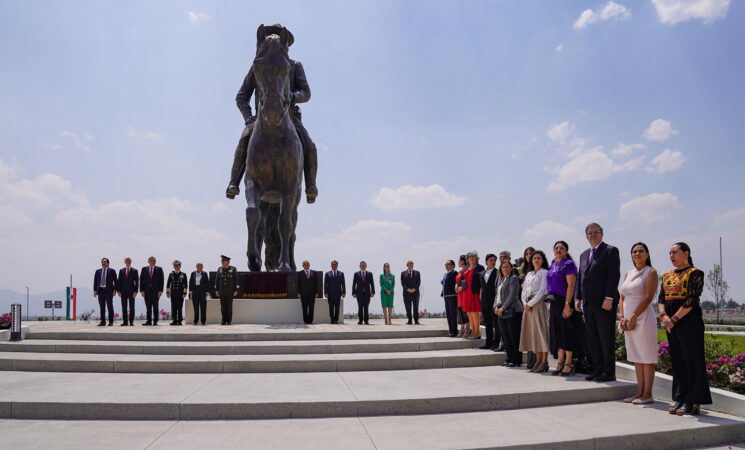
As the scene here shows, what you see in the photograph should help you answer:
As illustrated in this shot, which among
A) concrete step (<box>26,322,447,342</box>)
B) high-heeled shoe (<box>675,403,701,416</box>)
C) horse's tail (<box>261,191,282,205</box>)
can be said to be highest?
horse's tail (<box>261,191,282,205</box>)

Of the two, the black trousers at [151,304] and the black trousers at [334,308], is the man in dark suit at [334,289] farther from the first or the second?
the black trousers at [151,304]

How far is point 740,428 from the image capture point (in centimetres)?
533

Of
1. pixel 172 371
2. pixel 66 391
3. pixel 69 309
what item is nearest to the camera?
pixel 66 391

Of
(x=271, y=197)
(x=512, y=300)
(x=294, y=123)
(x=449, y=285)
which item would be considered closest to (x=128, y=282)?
(x=271, y=197)

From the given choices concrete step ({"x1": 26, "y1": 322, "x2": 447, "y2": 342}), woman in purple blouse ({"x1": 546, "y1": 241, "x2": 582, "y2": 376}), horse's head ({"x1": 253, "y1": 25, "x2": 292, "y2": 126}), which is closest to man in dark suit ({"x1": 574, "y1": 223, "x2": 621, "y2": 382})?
woman in purple blouse ({"x1": 546, "y1": 241, "x2": 582, "y2": 376})

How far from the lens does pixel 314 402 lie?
18.9 feet

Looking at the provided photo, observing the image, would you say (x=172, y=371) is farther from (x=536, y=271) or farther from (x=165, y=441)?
(x=536, y=271)

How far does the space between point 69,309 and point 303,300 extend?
1329 cm

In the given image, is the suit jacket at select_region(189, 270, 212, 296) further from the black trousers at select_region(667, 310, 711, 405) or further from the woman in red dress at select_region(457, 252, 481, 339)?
the black trousers at select_region(667, 310, 711, 405)

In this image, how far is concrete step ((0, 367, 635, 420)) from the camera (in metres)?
5.69

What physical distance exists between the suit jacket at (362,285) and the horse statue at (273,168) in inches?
64.9

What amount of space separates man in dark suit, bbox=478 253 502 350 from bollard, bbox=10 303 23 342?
8.33 m

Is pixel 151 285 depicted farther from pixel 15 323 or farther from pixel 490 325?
pixel 490 325

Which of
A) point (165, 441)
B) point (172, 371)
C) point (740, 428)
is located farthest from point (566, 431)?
point (172, 371)
